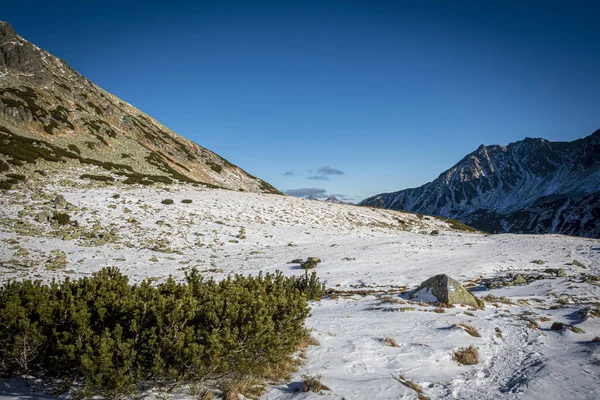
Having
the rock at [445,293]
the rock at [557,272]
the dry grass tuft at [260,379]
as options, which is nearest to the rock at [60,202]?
the dry grass tuft at [260,379]

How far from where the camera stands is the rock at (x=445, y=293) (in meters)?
12.0

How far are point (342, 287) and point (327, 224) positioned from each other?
769 inches

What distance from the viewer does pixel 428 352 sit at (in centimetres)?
750

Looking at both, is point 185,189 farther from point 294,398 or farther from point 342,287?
point 294,398

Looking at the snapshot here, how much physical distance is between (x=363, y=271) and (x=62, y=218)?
912 inches

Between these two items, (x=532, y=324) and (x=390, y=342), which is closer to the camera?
(x=390, y=342)

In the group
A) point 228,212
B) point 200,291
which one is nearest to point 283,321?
point 200,291

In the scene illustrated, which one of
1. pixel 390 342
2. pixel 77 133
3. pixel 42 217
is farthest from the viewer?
pixel 77 133

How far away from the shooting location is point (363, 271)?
1988cm

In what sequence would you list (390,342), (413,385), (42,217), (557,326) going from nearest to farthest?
1. (413,385)
2. (390,342)
3. (557,326)
4. (42,217)

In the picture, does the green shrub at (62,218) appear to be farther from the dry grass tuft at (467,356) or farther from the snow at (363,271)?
the dry grass tuft at (467,356)

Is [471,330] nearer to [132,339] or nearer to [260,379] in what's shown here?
[260,379]

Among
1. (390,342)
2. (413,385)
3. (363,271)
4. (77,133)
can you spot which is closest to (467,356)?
(390,342)

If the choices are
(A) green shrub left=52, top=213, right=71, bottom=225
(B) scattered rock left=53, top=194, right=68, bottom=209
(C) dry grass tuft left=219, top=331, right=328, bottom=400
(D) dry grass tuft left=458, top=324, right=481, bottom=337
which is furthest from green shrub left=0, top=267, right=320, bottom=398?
(B) scattered rock left=53, top=194, right=68, bottom=209
